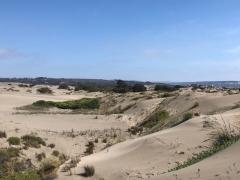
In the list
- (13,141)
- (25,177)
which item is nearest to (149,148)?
(25,177)

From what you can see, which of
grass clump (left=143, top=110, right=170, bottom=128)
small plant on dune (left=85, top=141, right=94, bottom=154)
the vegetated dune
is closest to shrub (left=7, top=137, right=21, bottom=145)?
the vegetated dune

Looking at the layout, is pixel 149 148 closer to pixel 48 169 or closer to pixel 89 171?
pixel 89 171

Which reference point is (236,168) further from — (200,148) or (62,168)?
(62,168)

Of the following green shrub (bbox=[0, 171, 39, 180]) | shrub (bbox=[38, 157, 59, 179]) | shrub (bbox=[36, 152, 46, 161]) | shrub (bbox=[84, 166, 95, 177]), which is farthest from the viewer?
shrub (bbox=[36, 152, 46, 161])

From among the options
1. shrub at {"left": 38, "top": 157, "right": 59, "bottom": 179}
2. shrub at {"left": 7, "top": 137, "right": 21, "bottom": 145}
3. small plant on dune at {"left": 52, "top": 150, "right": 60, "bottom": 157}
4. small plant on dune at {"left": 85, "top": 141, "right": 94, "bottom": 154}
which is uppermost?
shrub at {"left": 38, "top": 157, "right": 59, "bottom": 179}

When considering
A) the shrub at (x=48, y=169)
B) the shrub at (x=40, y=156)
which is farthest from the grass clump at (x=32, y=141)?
the shrub at (x=48, y=169)

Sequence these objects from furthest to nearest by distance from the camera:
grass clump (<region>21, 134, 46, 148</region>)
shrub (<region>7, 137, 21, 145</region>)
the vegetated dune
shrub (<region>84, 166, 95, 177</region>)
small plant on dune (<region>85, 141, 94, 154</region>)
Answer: small plant on dune (<region>85, 141, 94, 154</region>), grass clump (<region>21, 134, 46, 148</region>), shrub (<region>7, 137, 21, 145</region>), shrub (<region>84, 166, 95, 177</region>), the vegetated dune

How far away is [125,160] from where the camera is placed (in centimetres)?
1034

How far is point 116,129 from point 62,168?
40.9 feet

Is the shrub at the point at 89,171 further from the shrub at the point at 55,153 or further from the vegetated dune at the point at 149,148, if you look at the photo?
the shrub at the point at 55,153

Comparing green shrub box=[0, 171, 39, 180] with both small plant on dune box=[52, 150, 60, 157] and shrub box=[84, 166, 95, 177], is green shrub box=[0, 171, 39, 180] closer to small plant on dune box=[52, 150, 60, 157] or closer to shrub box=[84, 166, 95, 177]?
shrub box=[84, 166, 95, 177]

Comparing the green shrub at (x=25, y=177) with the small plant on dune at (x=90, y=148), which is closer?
the green shrub at (x=25, y=177)

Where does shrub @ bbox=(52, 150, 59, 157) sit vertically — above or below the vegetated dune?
below

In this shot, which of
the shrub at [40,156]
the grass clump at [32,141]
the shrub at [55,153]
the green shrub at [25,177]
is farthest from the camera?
the grass clump at [32,141]
